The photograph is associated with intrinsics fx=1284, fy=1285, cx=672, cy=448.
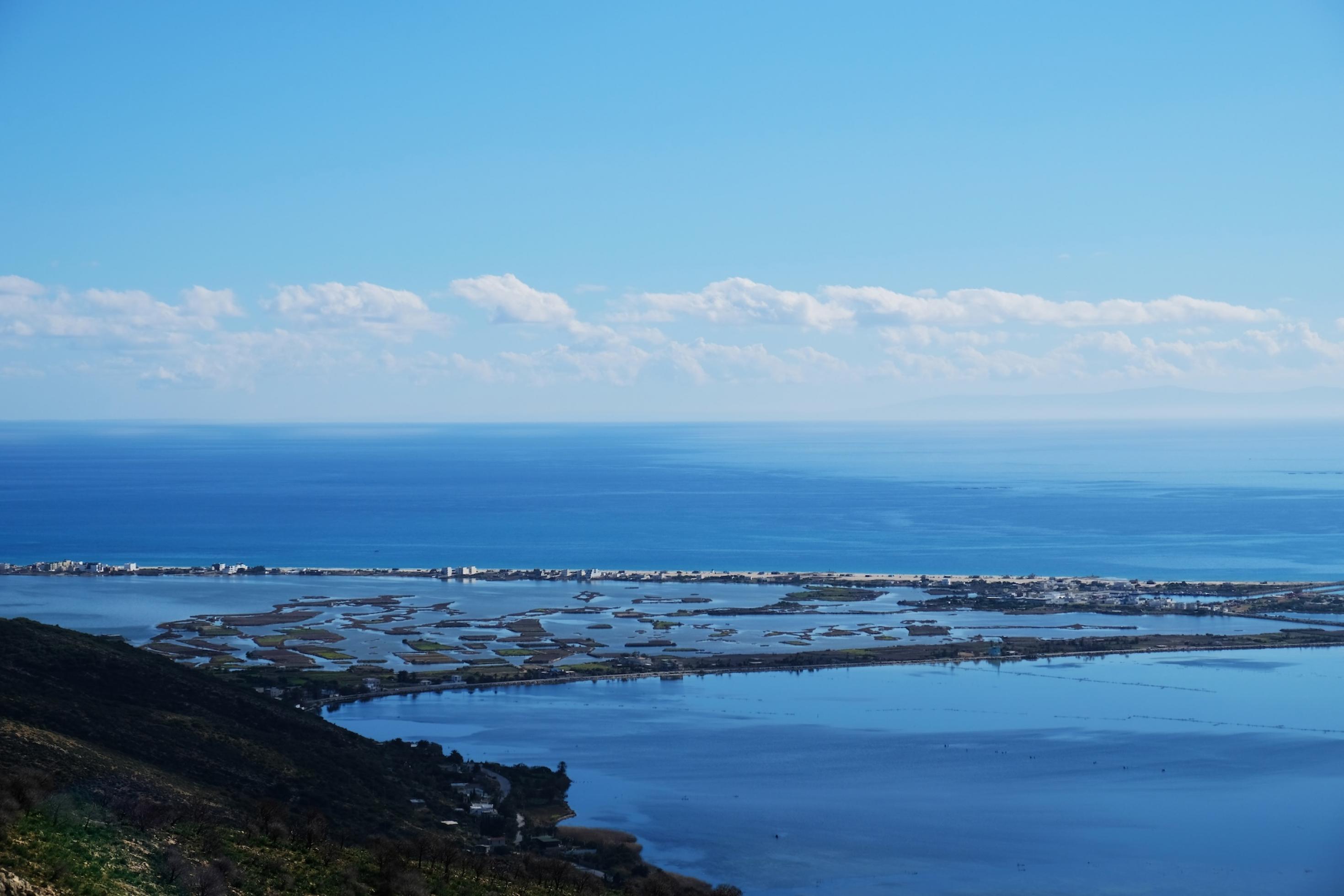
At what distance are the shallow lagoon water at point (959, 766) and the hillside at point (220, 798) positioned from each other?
2.52 meters

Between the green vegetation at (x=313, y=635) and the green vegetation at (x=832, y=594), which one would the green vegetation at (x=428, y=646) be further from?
the green vegetation at (x=832, y=594)

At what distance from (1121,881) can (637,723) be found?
43.5ft

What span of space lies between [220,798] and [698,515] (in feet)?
234

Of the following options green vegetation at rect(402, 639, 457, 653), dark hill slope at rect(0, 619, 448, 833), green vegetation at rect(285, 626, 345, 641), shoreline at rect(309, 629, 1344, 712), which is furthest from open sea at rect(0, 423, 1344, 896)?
green vegetation at rect(402, 639, 457, 653)

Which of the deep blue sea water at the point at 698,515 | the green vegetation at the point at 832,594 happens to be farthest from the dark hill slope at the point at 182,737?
the deep blue sea water at the point at 698,515

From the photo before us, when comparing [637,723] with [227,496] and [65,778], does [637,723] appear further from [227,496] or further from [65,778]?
[227,496]

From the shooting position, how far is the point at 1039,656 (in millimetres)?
39219

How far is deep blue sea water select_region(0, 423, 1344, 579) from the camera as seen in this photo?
6444 cm

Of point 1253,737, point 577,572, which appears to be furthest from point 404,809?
point 577,572

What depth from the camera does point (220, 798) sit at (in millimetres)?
17062

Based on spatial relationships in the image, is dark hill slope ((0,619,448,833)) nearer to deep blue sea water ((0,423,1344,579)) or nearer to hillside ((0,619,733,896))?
hillside ((0,619,733,896))

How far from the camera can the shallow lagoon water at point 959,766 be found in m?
21.0

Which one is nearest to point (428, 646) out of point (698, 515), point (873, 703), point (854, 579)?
point (873, 703)

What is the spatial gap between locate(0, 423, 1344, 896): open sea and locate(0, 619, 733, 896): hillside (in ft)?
10.3
